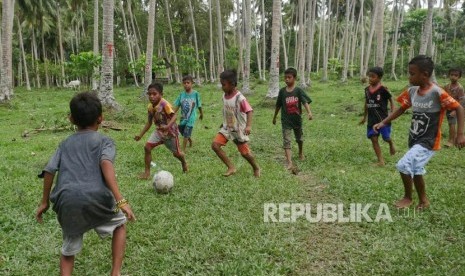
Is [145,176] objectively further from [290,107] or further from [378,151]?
[378,151]

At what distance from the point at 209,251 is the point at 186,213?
3.42ft

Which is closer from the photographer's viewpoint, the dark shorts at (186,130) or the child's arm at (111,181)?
the child's arm at (111,181)

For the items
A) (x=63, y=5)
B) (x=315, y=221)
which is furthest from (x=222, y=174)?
(x=63, y=5)

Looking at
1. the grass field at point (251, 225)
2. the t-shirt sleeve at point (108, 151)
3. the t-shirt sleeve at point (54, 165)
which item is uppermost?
the t-shirt sleeve at point (108, 151)

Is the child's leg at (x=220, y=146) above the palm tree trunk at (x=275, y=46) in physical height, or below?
below

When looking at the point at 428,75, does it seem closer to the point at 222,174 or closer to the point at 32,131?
the point at 222,174

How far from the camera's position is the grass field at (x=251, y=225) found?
352cm

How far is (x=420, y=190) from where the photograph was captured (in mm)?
4684

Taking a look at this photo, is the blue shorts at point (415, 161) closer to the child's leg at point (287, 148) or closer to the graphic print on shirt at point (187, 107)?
the child's leg at point (287, 148)

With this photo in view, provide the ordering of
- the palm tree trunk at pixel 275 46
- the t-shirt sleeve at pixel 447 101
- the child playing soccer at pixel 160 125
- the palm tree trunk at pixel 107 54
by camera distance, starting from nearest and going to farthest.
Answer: the t-shirt sleeve at pixel 447 101, the child playing soccer at pixel 160 125, the palm tree trunk at pixel 107 54, the palm tree trunk at pixel 275 46

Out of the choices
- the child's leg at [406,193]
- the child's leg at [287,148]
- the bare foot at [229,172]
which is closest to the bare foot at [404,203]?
the child's leg at [406,193]

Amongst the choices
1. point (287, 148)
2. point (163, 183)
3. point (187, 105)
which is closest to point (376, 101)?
point (287, 148)

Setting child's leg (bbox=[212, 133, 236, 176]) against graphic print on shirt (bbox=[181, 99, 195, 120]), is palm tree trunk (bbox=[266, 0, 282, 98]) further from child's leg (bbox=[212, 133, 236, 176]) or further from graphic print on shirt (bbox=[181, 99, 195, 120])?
child's leg (bbox=[212, 133, 236, 176])

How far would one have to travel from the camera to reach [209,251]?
376cm
